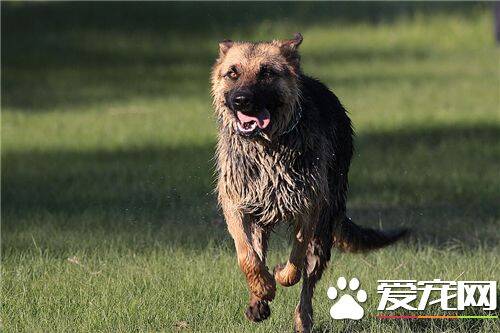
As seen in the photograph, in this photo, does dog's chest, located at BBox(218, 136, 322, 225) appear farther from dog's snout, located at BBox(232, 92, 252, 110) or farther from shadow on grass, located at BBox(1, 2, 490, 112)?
shadow on grass, located at BBox(1, 2, 490, 112)

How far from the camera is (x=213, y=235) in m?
11.1

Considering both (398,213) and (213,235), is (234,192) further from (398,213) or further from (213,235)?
(398,213)

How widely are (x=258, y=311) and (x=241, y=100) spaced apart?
1.29 meters

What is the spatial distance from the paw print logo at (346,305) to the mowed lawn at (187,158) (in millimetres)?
59

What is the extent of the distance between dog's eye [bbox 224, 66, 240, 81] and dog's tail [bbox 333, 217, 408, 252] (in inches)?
58.4

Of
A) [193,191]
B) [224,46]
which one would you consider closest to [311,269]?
[224,46]

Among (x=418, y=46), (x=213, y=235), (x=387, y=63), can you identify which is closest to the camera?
(x=213, y=235)

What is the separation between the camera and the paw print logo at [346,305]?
8.06 metres

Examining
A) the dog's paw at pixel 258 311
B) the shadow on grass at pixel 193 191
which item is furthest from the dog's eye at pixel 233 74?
the shadow on grass at pixel 193 191

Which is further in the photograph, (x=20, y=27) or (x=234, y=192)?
(x=20, y=27)

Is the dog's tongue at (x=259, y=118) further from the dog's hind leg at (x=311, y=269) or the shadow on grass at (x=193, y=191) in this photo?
the shadow on grass at (x=193, y=191)

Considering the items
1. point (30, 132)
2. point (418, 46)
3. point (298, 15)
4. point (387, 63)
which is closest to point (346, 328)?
point (30, 132)

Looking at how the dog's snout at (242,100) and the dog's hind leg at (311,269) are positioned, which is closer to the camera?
the dog's snout at (242,100)

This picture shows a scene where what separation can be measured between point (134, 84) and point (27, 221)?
1462 centimetres
